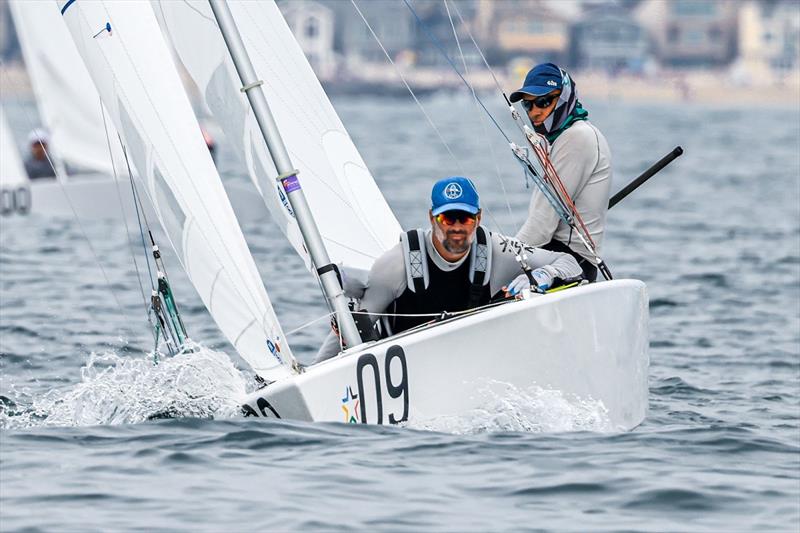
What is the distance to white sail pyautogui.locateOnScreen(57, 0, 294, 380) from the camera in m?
6.82

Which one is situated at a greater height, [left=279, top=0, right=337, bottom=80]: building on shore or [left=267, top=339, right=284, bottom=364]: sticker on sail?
[left=279, top=0, right=337, bottom=80]: building on shore

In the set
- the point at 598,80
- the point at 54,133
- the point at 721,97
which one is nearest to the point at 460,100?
the point at 598,80

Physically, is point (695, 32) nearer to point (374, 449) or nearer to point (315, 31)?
point (315, 31)

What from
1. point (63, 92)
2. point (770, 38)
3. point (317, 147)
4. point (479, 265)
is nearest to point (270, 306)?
point (479, 265)

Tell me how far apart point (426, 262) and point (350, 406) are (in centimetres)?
68

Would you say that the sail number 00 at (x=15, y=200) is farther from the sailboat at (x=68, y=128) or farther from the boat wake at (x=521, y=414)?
the boat wake at (x=521, y=414)

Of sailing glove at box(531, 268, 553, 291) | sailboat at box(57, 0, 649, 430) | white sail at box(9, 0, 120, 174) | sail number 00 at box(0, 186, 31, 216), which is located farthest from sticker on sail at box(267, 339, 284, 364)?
white sail at box(9, 0, 120, 174)

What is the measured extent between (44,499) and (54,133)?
1501 cm

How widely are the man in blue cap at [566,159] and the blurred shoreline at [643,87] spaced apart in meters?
99.2

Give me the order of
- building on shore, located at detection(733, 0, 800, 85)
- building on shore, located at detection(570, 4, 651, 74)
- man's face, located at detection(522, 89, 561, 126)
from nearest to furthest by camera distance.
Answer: man's face, located at detection(522, 89, 561, 126) < building on shore, located at detection(733, 0, 800, 85) < building on shore, located at detection(570, 4, 651, 74)

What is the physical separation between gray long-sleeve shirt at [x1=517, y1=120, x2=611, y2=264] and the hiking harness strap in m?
0.43

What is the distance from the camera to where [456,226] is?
660cm

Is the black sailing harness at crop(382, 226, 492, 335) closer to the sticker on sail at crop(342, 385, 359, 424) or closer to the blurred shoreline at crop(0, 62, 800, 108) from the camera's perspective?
the sticker on sail at crop(342, 385, 359, 424)

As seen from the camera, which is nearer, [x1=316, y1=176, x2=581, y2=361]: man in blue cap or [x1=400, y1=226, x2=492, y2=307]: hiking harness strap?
[x1=316, y1=176, x2=581, y2=361]: man in blue cap
